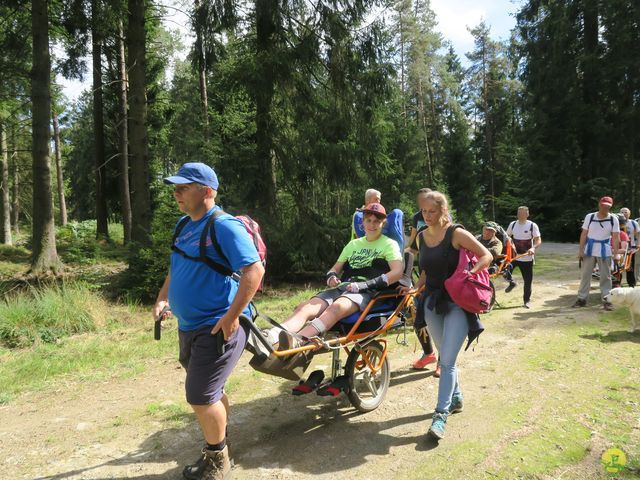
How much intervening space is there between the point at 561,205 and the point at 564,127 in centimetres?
446

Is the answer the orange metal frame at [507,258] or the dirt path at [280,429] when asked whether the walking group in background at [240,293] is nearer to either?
the dirt path at [280,429]

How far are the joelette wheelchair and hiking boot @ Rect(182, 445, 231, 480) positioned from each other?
0.63 meters

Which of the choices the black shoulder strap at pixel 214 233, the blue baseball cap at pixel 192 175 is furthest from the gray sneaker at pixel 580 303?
the blue baseball cap at pixel 192 175

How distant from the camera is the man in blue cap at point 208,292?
8.77 feet

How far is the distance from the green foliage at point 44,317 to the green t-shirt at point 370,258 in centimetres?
503

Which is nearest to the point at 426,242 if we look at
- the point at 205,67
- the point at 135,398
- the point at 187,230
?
the point at 187,230

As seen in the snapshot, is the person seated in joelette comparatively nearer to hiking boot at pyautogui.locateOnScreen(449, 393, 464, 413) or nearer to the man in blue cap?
the man in blue cap

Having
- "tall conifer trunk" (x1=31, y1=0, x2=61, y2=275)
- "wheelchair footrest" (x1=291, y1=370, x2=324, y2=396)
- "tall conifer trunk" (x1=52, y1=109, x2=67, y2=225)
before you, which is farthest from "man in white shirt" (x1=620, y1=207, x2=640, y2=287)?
"tall conifer trunk" (x1=52, y1=109, x2=67, y2=225)

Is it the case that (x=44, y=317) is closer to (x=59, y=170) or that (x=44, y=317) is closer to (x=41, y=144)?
(x=41, y=144)

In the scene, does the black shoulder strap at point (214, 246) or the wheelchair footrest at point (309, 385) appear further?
the wheelchair footrest at point (309, 385)

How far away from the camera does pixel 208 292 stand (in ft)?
9.14

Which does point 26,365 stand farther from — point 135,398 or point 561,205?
point 561,205

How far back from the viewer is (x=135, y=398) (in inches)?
180

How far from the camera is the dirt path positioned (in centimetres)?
324
